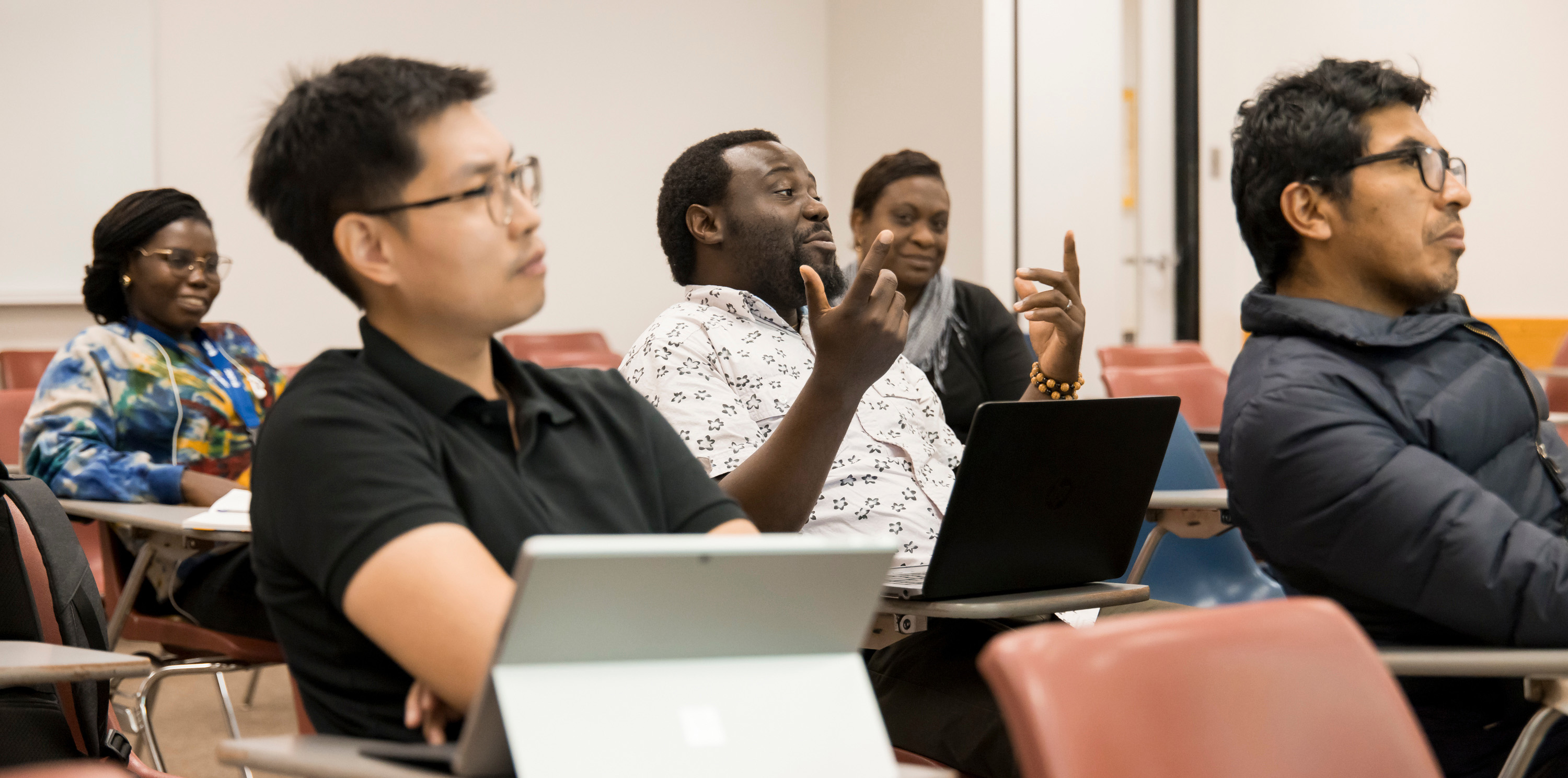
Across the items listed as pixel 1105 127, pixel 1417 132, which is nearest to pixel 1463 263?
pixel 1105 127

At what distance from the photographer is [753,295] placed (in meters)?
2.05

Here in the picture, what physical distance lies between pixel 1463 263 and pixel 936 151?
2520 millimetres

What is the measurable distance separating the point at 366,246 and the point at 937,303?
7.09 feet

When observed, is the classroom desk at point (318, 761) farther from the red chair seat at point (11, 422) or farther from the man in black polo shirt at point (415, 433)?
the red chair seat at point (11, 422)

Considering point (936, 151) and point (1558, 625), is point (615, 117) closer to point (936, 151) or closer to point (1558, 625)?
point (936, 151)

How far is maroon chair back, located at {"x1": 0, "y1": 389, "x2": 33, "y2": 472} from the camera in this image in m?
2.98

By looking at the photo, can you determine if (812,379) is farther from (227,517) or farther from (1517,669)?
(227,517)

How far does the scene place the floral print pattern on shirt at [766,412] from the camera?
5.95 ft

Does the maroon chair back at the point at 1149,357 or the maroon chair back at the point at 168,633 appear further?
the maroon chair back at the point at 1149,357

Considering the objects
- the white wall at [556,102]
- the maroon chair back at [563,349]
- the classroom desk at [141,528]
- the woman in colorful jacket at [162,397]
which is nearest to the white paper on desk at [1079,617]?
the classroom desk at [141,528]

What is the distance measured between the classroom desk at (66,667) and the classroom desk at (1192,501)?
1539 mm

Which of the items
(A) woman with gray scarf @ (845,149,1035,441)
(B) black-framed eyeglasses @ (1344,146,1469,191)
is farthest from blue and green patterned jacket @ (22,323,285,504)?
(B) black-framed eyeglasses @ (1344,146,1469,191)

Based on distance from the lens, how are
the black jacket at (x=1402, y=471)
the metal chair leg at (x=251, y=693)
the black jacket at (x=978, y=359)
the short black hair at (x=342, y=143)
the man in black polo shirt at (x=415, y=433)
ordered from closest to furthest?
the man in black polo shirt at (x=415, y=433)
the short black hair at (x=342, y=143)
the black jacket at (x=1402, y=471)
the black jacket at (x=978, y=359)
the metal chair leg at (x=251, y=693)

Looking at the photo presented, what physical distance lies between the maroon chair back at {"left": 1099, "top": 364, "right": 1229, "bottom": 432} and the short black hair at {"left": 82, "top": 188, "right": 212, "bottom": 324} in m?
2.31
